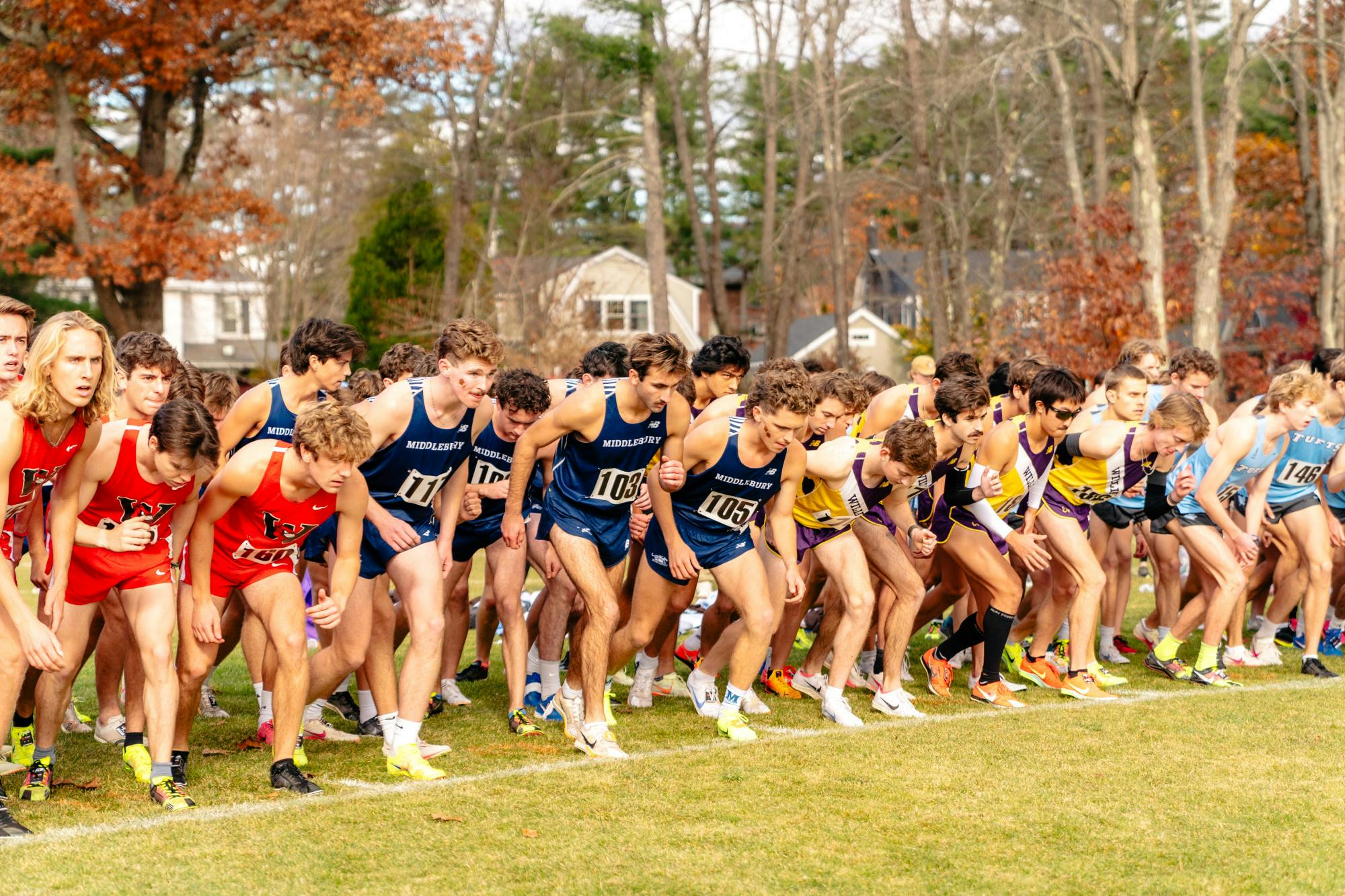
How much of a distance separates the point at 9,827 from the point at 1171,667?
24.1 feet

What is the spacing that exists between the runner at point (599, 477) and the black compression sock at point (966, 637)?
249 centimetres

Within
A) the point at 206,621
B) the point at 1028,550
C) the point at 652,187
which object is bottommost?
the point at 1028,550

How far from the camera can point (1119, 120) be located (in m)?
35.8

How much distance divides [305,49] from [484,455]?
17763 mm

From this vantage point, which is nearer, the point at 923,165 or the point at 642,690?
the point at 642,690

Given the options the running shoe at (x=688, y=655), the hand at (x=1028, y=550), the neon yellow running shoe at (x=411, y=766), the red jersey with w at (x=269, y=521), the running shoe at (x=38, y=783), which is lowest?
the running shoe at (x=688, y=655)

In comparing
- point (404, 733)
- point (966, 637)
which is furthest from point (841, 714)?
point (404, 733)

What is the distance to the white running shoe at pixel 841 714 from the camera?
8.08 m

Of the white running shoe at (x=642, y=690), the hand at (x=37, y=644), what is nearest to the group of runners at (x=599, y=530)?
the hand at (x=37, y=644)

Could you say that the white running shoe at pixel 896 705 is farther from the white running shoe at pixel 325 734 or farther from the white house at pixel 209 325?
the white house at pixel 209 325

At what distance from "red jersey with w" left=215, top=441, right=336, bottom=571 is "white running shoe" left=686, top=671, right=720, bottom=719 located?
9.23 ft

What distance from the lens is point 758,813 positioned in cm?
603

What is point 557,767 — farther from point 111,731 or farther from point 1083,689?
point 1083,689

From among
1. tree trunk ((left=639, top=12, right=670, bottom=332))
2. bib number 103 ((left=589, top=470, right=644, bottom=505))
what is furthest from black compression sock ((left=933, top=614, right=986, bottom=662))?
tree trunk ((left=639, top=12, right=670, bottom=332))
